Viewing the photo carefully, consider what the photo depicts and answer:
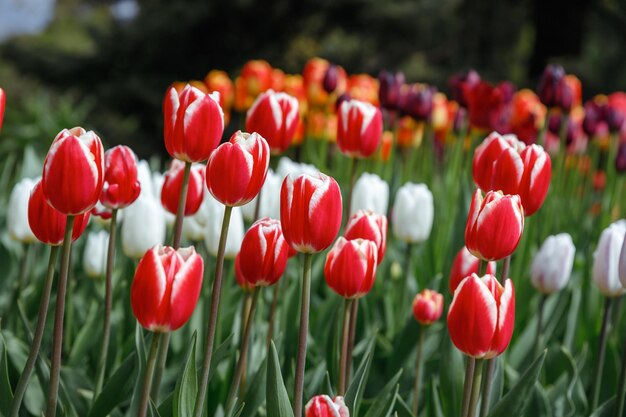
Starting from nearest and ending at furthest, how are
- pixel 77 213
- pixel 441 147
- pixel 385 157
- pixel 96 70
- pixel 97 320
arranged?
pixel 77 213, pixel 97 320, pixel 385 157, pixel 441 147, pixel 96 70

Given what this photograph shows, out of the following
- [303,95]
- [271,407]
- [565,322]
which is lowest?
[271,407]

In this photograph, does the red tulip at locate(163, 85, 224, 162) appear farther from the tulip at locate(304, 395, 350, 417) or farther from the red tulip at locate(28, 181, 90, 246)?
the tulip at locate(304, 395, 350, 417)

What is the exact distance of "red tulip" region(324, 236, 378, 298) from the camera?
3.97 ft

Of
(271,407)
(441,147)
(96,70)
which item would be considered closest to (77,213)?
(271,407)

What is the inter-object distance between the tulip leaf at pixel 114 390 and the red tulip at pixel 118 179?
26cm

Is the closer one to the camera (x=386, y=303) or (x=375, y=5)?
(x=386, y=303)

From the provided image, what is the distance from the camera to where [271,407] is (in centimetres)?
112

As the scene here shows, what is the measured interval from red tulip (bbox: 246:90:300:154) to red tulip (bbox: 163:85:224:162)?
429mm

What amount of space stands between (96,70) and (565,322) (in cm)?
870

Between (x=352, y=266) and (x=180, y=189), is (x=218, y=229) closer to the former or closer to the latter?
(x=180, y=189)

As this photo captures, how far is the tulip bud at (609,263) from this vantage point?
1.62 metres

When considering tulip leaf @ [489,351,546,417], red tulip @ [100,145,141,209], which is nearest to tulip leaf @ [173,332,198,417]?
red tulip @ [100,145,141,209]

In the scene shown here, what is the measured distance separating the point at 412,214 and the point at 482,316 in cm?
104

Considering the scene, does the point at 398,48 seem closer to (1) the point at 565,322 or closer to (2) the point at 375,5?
(2) the point at 375,5
